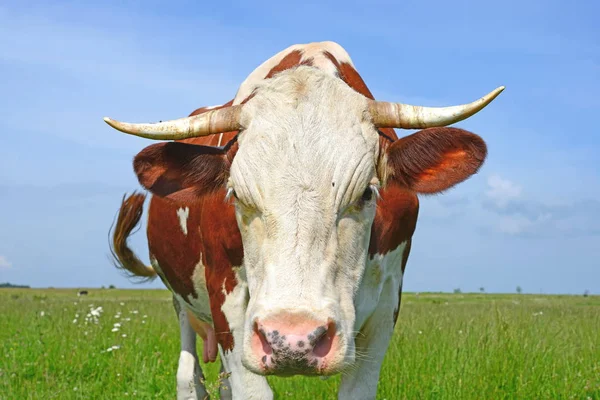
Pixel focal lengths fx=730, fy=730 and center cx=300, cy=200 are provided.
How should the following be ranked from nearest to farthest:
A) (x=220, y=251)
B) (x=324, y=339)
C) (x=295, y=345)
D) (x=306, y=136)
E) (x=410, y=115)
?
(x=295, y=345) → (x=324, y=339) → (x=306, y=136) → (x=410, y=115) → (x=220, y=251)

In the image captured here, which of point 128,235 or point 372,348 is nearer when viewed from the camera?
point 372,348

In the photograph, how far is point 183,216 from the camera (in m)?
6.02

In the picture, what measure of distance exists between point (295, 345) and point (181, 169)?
5.81 ft

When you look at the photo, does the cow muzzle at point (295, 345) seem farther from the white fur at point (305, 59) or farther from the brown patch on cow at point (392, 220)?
the white fur at point (305, 59)

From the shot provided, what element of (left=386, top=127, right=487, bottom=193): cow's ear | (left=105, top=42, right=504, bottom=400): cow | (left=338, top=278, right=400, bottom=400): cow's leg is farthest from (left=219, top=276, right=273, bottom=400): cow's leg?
(left=386, top=127, right=487, bottom=193): cow's ear

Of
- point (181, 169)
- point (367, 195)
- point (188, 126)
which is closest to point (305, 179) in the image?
point (367, 195)

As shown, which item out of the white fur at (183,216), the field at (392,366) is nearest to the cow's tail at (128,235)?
the field at (392,366)

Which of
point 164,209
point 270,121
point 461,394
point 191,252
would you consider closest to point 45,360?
Answer: point 164,209

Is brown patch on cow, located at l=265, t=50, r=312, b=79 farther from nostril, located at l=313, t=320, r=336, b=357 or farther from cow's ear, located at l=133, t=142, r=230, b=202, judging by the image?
nostril, located at l=313, t=320, r=336, b=357

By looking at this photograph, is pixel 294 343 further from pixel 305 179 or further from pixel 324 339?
pixel 305 179

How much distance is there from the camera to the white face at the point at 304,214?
3.45 metres

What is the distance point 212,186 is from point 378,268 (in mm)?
1223

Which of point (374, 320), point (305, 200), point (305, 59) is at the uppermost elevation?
point (305, 59)

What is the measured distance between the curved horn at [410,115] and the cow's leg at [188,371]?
358 cm
